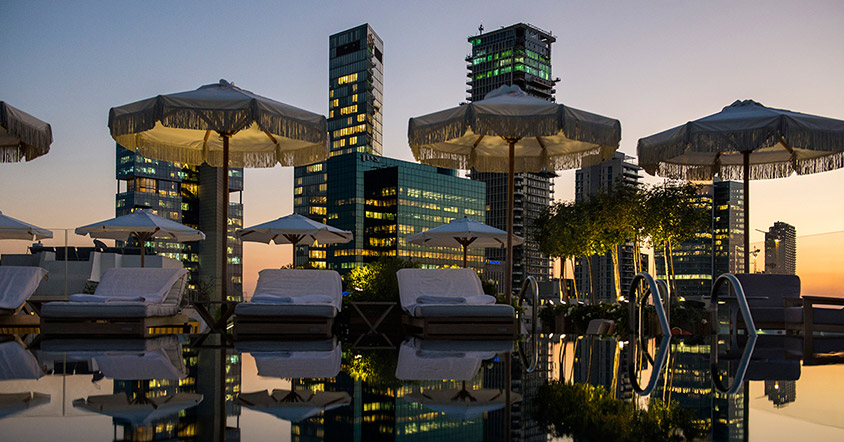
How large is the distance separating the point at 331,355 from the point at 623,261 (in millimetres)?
125916

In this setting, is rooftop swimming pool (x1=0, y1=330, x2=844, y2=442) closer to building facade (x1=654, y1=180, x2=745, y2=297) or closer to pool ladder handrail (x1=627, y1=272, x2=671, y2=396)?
pool ladder handrail (x1=627, y1=272, x2=671, y2=396)

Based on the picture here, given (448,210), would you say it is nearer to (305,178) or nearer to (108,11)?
(305,178)

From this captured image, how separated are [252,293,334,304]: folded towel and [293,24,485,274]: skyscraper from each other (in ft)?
304

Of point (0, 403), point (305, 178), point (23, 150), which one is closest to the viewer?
point (0, 403)

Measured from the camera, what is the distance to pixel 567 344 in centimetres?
702

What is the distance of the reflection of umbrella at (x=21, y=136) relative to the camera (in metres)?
7.27

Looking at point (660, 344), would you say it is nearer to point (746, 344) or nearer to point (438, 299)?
point (746, 344)

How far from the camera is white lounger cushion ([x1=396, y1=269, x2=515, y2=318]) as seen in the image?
23.3 ft

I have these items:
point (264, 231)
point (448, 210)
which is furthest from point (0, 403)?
point (448, 210)

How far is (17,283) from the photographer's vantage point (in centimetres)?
881

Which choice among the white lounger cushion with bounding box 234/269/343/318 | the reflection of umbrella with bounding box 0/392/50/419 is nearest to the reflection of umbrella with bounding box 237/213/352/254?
the white lounger cushion with bounding box 234/269/343/318

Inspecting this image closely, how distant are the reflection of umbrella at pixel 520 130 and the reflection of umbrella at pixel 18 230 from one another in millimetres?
8133

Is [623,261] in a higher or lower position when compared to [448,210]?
lower

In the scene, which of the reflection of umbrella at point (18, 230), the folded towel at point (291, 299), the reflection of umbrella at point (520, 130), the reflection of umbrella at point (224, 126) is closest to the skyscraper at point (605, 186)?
the reflection of umbrella at point (18, 230)
